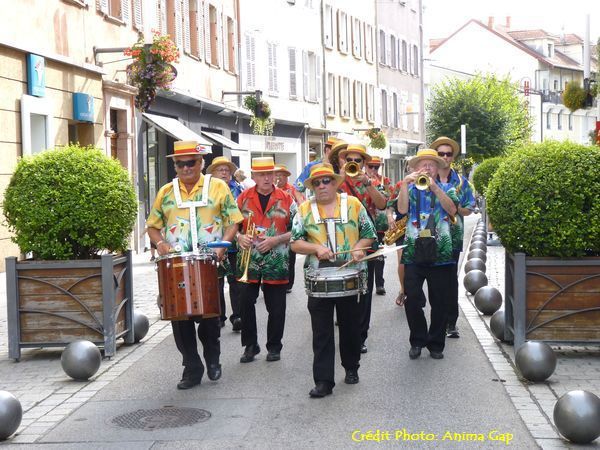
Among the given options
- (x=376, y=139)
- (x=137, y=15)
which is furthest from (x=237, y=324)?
(x=376, y=139)

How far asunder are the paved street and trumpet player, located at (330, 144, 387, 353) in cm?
33

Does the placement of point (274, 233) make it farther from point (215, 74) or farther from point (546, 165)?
point (215, 74)

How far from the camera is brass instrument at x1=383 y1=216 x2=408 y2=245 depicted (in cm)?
1226

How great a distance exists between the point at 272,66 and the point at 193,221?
101ft

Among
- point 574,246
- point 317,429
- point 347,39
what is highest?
point 347,39

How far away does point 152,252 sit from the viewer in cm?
2206

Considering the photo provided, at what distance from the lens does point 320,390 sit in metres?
8.02

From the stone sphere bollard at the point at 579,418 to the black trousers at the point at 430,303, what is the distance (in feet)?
10.3

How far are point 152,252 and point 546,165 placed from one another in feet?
44.4

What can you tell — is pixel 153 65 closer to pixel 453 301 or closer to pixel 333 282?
pixel 453 301

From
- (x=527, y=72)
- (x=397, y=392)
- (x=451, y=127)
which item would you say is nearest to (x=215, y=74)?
(x=397, y=392)

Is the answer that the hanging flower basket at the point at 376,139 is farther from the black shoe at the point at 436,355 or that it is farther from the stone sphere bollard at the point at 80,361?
the stone sphere bollard at the point at 80,361

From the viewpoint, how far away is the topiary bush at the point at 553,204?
9266 mm

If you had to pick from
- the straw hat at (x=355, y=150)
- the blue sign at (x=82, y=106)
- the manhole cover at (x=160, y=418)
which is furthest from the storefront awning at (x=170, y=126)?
the manhole cover at (x=160, y=418)
